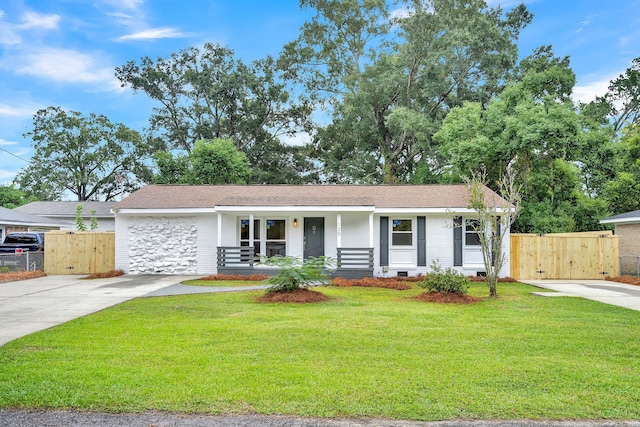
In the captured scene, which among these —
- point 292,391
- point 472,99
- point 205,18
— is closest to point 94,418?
point 292,391

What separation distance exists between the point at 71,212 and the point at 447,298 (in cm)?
3208

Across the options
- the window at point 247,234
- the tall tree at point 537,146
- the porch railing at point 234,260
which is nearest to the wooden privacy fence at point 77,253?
the porch railing at point 234,260

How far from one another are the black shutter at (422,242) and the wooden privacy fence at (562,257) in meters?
3.35

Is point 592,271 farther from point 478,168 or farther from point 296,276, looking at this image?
point 296,276

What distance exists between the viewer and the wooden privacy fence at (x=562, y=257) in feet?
56.6

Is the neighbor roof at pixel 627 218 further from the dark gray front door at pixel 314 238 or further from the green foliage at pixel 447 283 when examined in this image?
the dark gray front door at pixel 314 238

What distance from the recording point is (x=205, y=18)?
25578 mm

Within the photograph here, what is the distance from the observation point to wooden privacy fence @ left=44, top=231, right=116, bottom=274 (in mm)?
18641

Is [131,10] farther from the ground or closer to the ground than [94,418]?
farther from the ground

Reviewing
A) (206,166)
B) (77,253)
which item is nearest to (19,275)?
(77,253)

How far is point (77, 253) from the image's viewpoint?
18797 millimetres

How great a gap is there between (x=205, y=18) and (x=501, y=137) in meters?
17.3

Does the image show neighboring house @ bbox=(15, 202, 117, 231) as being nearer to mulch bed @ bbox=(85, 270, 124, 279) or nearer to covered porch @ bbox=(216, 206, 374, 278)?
mulch bed @ bbox=(85, 270, 124, 279)

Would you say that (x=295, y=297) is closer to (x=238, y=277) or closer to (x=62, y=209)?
(x=238, y=277)
